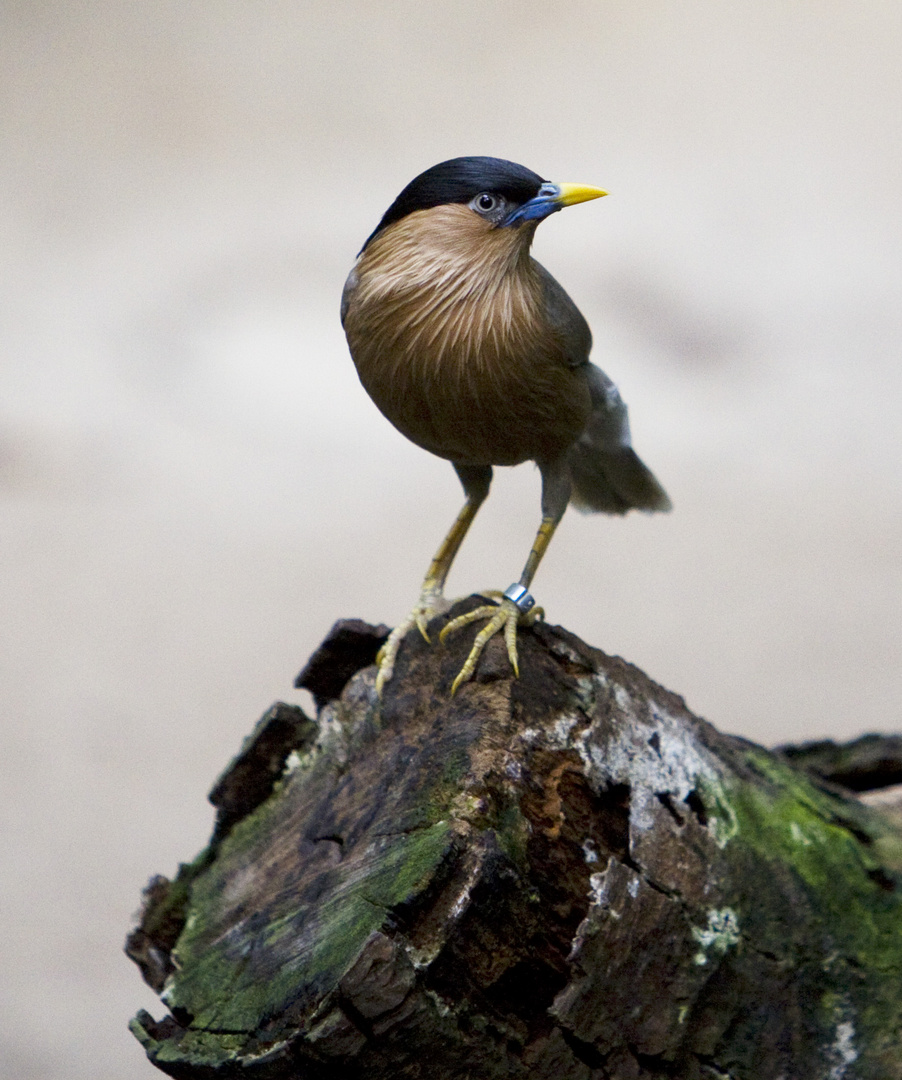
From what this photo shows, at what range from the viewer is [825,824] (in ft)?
8.11

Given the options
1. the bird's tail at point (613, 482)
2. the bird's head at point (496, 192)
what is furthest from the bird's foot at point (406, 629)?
the bird's head at point (496, 192)

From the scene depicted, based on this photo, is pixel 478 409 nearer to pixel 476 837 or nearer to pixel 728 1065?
pixel 476 837

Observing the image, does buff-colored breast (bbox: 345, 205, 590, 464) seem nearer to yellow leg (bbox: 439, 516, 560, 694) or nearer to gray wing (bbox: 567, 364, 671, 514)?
yellow leg (bbox: 439, 516, 560, 694)

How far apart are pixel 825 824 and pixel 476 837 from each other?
1.04 metres

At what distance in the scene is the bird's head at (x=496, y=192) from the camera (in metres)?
2.25

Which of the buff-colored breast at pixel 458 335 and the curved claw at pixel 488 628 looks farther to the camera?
the buff-colored breast at pixel 458 335

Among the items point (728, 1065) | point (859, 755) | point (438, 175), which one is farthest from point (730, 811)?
point (438, 175)

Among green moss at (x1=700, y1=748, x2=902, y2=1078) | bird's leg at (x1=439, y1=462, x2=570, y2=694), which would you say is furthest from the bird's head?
green moss at (x1=700, y1=748, x2=902, y2=1078)

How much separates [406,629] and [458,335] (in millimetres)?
667

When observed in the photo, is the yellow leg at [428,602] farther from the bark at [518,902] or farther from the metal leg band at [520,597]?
the metal leg band at [520,597]

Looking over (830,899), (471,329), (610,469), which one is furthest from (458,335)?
(830,899)

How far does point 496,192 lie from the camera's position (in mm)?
2268

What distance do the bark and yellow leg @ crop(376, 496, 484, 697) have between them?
0.04 meters

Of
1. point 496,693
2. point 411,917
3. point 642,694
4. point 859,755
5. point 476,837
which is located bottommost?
point 411,917
